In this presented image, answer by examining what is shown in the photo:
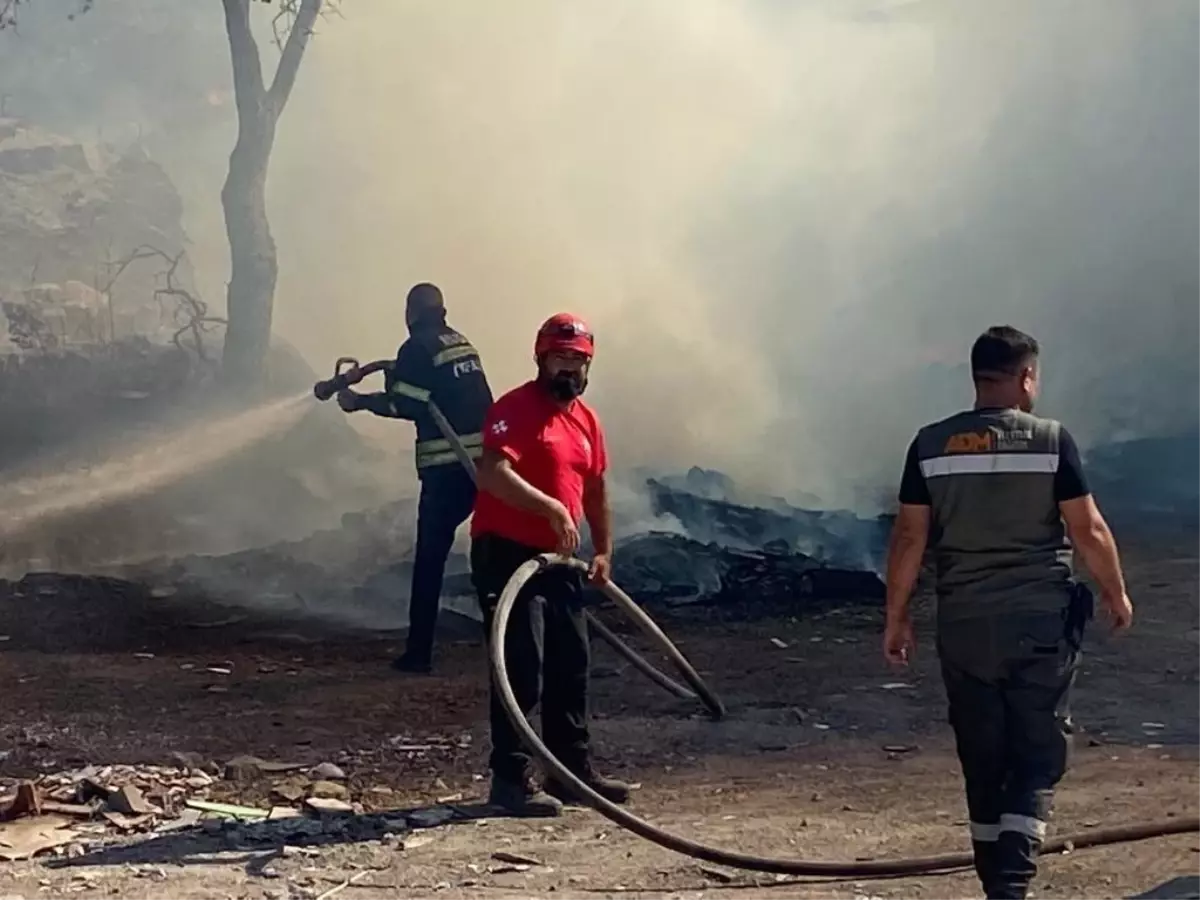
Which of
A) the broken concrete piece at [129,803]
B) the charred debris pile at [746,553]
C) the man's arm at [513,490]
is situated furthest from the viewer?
the charred debris pile at [746,553]

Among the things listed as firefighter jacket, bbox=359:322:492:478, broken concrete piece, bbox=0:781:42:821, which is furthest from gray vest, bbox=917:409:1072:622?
firefighter jacket, bbox=359:322:492:478

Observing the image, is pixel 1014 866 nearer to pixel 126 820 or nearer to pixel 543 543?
pixel 543 543

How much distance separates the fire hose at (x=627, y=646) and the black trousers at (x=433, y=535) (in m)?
0.20

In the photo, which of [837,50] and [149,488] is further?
[837,50]

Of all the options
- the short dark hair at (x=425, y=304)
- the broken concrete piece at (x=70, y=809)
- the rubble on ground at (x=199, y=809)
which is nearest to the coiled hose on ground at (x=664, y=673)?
the short dark hair at (x=425, y=304)

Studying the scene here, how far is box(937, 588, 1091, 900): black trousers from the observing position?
401 centimetres

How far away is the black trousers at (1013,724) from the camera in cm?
401

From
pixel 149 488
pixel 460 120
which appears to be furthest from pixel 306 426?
pixel 460 120

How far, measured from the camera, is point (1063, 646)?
4035 millimetres

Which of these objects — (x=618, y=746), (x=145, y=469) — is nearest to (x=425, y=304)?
(x=618, y=746)

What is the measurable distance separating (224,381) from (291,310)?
114 cm

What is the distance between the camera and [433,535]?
8031 mm

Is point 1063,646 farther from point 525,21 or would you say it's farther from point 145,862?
point 525,21

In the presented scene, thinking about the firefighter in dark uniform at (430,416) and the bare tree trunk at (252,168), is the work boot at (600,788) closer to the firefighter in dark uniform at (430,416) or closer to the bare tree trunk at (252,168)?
the firefighter in dark uniform at (430,416)
